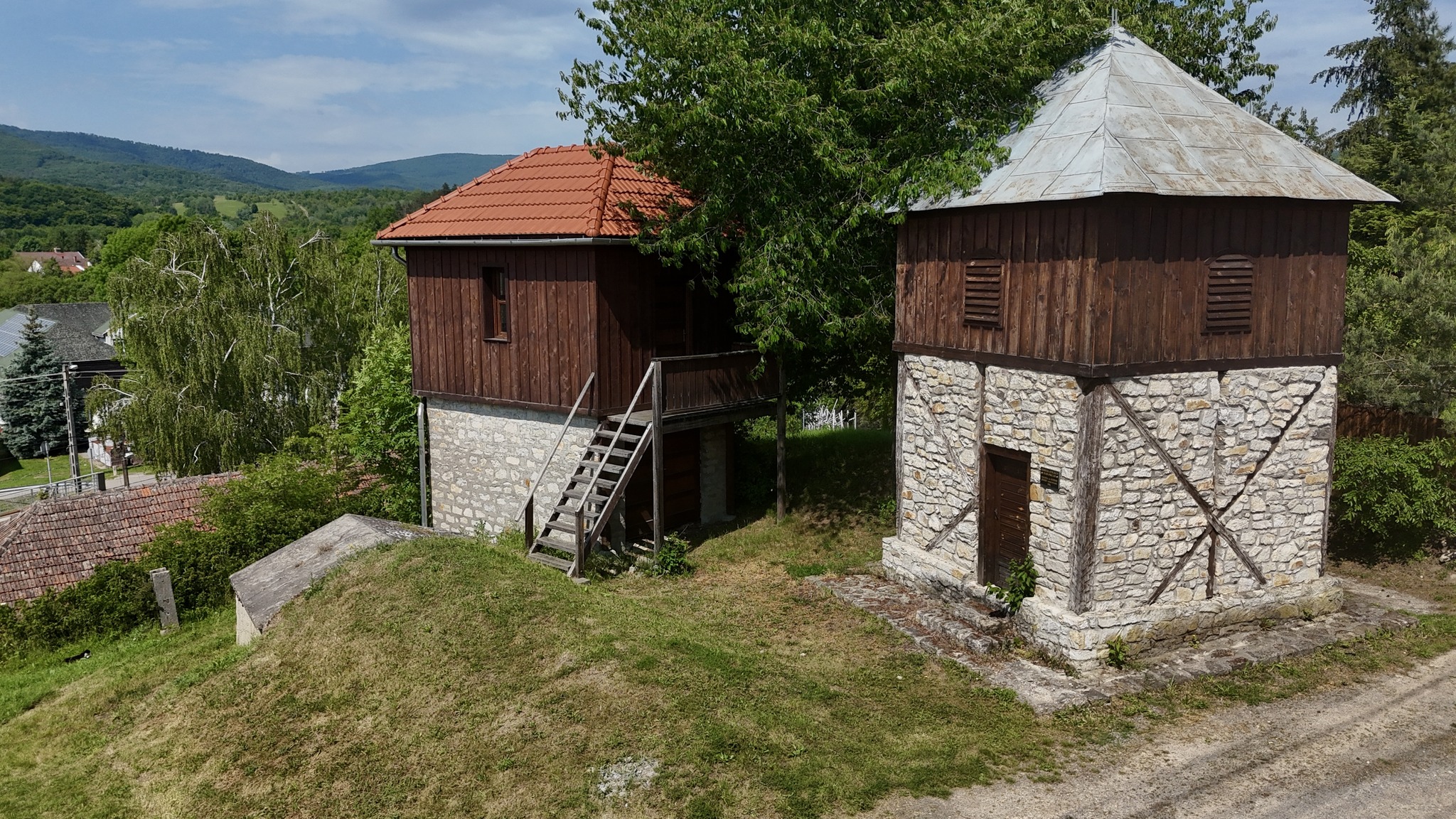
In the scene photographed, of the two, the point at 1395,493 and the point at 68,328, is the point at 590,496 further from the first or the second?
the point at 68,328

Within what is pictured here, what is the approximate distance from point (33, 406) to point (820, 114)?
155 feet

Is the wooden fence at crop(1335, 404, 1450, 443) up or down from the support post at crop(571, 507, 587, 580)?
up

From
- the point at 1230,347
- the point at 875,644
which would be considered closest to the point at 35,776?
the point at 875,644

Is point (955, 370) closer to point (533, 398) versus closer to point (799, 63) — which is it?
point (799, 63)

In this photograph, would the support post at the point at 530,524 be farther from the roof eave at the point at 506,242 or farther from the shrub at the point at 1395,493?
the shrub at the point at 1395,493

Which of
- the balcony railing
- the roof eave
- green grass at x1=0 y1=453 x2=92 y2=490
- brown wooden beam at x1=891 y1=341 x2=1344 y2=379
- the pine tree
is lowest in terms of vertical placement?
green grass at x1=0 y1=453 x2=92 y2=490

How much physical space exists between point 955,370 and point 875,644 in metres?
3.82

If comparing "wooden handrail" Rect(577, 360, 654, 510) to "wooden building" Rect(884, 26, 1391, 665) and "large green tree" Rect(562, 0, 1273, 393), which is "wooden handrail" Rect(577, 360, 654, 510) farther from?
"wooden building" Rect(884, 26, 1391, 665)

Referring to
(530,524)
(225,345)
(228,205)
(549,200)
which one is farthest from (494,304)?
(228,205)

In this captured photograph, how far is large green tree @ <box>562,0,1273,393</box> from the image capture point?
13.4 meters

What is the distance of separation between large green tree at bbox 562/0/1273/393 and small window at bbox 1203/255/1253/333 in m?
3.17

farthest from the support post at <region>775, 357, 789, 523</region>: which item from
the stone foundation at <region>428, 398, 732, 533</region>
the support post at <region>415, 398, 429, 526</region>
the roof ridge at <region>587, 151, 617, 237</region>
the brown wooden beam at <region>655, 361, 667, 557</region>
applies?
the support post at <region>415, 398, 429, 526</region>

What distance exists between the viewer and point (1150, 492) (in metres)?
11.4

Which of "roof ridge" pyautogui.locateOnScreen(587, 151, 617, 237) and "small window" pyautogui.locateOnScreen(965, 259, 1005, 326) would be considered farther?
"roof ridge" pyautogui.locateOnScreen(587, 151, 617, 237)
